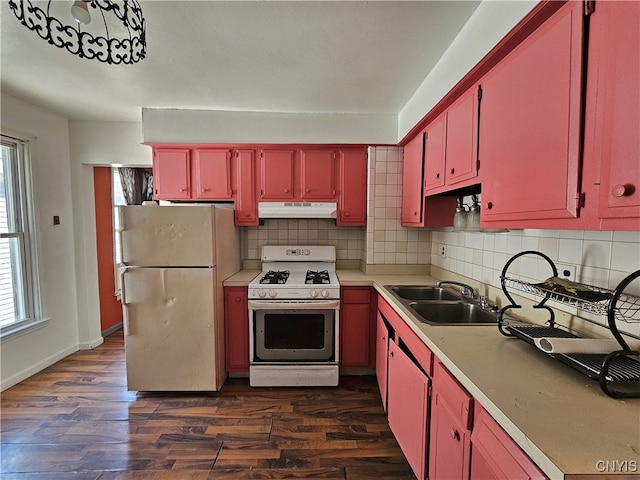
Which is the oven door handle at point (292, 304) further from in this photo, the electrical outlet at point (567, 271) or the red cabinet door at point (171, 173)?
the electrical outlet at point (567, 271)

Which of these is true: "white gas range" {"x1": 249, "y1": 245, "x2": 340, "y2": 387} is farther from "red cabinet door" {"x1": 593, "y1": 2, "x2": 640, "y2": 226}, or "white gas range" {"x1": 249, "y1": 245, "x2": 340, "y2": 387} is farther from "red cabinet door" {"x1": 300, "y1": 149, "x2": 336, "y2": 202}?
"red cabinet door" {"x1": 593, "y1": 2, "x2": 640, "y2": 226}

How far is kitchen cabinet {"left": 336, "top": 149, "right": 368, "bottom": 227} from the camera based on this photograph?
269 centimetres

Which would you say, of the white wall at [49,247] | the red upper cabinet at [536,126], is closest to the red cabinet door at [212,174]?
the white wall at [49,247]

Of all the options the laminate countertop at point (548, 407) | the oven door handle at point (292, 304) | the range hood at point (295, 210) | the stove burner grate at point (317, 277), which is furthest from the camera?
the range hood at point (295, 210)

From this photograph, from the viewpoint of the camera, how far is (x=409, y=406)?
1.46 m

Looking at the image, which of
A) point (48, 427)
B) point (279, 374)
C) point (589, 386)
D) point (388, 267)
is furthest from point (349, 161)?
point (48, 427)

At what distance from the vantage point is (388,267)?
8.89 feet

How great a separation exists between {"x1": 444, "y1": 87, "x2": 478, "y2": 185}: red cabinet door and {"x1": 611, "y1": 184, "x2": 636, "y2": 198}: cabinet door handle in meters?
0.70

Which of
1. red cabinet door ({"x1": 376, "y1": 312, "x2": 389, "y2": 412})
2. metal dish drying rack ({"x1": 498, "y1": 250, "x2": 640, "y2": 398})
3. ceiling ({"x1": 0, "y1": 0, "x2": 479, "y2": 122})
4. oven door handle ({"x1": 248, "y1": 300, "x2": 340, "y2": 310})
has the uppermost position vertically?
ceiling ({"x1": 0, "y1": 0, "x2": 479, "y2": 122})

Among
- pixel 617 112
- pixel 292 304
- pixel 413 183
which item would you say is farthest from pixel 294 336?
pixel 617 112

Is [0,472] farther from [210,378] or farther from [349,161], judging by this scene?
[349,161]

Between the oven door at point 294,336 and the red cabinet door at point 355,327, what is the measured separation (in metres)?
0.14

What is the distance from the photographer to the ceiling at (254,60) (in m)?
1.40

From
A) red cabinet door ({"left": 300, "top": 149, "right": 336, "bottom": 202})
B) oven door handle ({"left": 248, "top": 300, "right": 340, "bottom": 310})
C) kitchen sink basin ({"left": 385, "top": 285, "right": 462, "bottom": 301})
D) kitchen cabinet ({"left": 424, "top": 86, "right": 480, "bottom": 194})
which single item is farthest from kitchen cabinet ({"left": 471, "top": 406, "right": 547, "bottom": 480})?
red cabinet door ({"left": 300, "top": 149, "right": 336, "bottom": 202})
